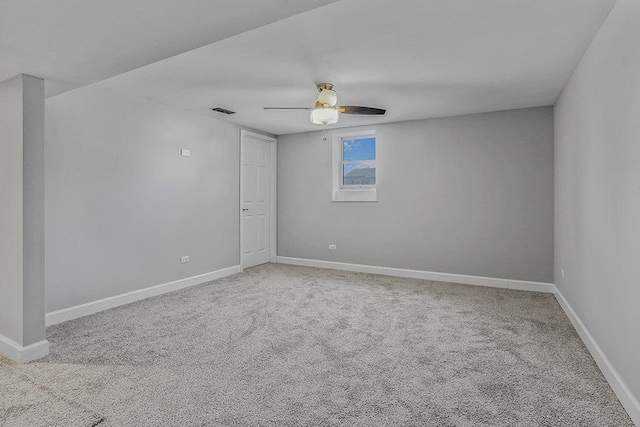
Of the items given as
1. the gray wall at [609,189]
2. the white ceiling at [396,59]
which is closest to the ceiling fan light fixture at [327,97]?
the white ceiling at [396,59]

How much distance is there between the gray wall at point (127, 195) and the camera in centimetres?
329

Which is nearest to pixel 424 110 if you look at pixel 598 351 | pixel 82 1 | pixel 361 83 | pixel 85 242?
pixel 361 83

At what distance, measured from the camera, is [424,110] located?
4535 millimetres

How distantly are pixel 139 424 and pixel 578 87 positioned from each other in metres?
4.04

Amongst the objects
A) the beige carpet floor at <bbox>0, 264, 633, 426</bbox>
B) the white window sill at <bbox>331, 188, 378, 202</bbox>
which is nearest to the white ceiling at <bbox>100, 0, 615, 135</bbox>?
the white window sill at <bbox>331, 188, 378, 202</bbox>

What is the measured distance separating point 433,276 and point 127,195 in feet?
13.5

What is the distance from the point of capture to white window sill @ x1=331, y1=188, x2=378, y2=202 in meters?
5.50

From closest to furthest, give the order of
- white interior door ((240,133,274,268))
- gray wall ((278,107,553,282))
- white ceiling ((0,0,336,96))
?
white ceiling ((0,0,336,96))
gray wall ((278,107,553,282))
white interior door ((240,133,274,268))

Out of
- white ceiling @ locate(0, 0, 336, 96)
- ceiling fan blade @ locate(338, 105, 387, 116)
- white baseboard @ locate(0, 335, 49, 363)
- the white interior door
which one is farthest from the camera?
the white interior door

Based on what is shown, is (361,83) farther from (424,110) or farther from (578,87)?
(578,87)

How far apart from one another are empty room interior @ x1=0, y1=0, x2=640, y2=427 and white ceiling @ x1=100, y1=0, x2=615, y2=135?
0.09ft

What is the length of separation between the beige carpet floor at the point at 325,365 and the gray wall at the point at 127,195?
466 mm

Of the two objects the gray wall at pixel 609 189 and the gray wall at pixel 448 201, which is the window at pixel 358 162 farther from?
the gray wall at pixel 609 189

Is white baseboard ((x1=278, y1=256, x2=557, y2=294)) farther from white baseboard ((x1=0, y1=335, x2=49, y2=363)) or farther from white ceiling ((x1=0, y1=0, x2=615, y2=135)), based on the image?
white baseboard ((x1=0, y1=335, x2=49, y2=363))
